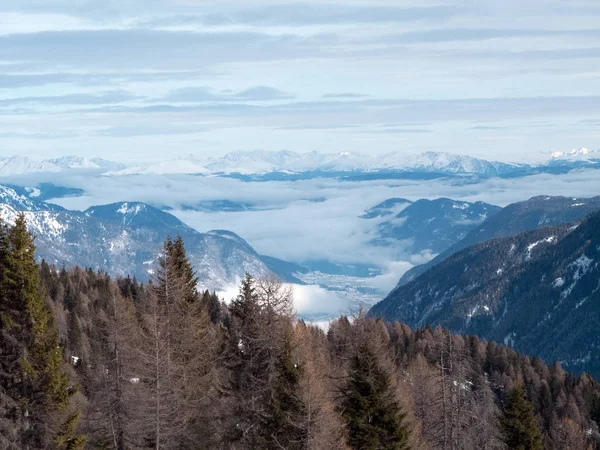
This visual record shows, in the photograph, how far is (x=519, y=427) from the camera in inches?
2122

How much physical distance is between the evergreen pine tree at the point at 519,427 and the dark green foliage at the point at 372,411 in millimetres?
18998

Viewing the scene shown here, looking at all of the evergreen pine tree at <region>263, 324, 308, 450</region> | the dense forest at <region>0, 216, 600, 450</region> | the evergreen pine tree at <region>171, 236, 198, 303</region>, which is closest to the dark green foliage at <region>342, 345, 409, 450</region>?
the dense forest at <region>0, 216, 600, 450</region>

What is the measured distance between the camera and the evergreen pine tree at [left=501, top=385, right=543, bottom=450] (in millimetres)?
53812

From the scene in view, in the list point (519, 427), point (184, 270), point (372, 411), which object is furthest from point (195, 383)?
point (519, 427)

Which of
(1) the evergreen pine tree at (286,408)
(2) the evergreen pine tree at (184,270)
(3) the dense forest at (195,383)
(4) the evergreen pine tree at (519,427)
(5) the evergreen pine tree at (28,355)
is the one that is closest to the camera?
(5) the evergreen pine tree at (28,355)

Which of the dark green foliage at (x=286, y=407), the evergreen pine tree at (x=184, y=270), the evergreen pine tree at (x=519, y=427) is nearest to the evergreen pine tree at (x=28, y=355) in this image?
the dark green foliage at (x=286, y=407)

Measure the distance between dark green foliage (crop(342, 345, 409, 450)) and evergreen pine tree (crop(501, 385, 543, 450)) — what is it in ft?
62.3

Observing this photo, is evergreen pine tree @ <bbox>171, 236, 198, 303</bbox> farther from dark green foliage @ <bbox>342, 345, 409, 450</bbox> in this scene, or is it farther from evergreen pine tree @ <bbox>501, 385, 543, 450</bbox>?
evergreen pine tree @ <bbox>501, 385, 543, 450</bbox>

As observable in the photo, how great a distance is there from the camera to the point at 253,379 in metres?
40.4

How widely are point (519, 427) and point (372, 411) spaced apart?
20655 mm

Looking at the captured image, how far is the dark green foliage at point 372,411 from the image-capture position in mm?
36750

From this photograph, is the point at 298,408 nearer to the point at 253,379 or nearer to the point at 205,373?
the point at 253,379

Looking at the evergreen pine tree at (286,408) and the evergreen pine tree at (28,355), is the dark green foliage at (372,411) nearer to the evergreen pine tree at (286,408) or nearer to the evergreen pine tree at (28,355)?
the evergreen pine tree at (286,408)

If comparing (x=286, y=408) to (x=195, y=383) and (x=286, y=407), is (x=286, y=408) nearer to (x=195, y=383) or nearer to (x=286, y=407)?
(x=286, y=407)
